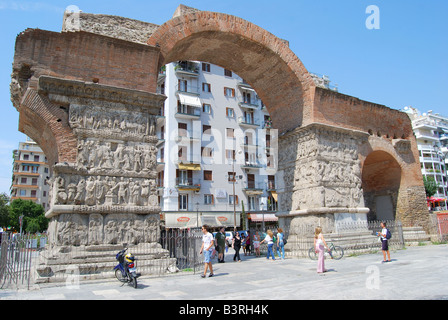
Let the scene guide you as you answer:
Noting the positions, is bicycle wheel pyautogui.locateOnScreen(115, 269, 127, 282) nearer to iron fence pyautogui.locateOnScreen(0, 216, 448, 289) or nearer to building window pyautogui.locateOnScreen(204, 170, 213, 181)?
iron fence pyautogui.locateOnScreen(0, 216, 448, 289)

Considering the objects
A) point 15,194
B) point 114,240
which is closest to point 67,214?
point 114,240

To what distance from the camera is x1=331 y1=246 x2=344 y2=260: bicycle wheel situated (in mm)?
10453

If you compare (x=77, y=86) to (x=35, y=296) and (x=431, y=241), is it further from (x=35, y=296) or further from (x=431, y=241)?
(x=431, y=241)

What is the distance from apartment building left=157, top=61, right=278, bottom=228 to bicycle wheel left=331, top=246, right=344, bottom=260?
1545 centimetres

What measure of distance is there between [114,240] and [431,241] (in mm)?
13124

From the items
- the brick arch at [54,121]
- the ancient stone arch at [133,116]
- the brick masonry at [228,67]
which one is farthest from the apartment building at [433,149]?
the brick arch at [54,121]

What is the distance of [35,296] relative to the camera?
19.7 ft

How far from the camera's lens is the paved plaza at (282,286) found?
17.6ft

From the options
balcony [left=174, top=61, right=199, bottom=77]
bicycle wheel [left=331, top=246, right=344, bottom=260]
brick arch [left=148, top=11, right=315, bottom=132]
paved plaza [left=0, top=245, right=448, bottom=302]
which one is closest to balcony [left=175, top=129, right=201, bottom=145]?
balcony [left=174, top=61, right=199, bottom=77]

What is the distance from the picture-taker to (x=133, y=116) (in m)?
9.41

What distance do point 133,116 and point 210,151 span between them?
66.3ft

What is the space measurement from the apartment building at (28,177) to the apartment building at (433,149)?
59.9 meters

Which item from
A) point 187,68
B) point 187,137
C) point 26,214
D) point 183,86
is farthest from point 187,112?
point 26,214

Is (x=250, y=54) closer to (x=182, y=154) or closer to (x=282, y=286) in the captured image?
(x=282, y=286)
